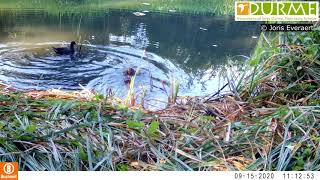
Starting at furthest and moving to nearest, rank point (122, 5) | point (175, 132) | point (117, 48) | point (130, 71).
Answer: point (117, 48)
point (122, 5)
point (130, 71)
point (175, 132)

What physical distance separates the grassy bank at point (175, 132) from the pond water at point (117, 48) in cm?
74

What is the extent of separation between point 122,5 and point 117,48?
281 millimetres

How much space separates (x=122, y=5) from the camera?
262 cm

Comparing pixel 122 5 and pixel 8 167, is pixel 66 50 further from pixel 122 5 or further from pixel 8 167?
pixel 8 167

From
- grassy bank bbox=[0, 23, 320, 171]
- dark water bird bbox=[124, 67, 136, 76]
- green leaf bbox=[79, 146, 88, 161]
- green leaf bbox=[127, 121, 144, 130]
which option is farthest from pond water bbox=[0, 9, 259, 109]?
green leaf bbox=[79, 146, 88, 161]

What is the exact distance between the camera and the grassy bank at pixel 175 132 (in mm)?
966

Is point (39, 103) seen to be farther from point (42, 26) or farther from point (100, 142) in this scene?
point (42, 26)

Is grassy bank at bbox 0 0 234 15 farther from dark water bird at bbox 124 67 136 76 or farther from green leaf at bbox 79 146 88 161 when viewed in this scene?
green leaf at bbox 79 146 88 161

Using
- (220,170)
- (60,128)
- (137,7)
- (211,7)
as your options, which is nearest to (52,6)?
(137,7)

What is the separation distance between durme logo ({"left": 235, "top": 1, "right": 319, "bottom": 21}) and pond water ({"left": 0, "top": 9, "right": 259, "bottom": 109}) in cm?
77

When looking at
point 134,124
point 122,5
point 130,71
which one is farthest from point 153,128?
point 122,5

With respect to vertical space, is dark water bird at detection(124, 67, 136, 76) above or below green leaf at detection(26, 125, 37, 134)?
below

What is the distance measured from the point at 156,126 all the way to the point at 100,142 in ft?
0.44

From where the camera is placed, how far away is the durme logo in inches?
46.3
